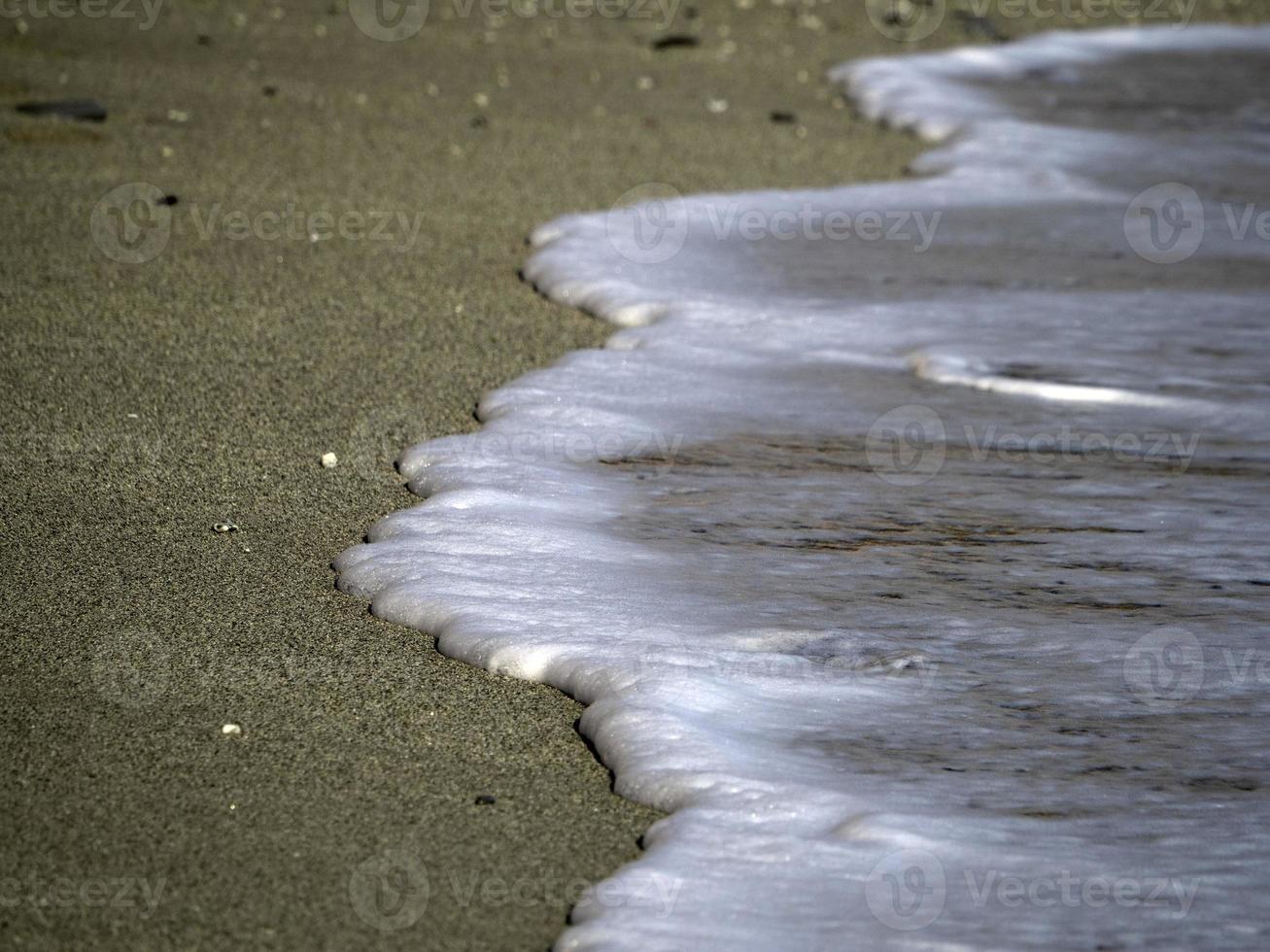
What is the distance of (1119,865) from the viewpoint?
6.84 ft

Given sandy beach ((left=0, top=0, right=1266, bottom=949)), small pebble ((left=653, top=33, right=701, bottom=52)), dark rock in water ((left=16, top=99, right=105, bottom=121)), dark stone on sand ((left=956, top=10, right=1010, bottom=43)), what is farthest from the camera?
dark stone on sand ((left=956, top=10, right=1010, bottom=43))

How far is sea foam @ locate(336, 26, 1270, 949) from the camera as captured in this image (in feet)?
6.79

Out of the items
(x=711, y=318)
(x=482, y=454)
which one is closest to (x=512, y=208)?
(x=711, y=318)

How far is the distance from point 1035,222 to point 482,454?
2.91 metres

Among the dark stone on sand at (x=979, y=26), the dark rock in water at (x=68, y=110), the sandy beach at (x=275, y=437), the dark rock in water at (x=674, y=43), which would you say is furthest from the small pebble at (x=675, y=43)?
the dark rock in water at (x=68, y=110)

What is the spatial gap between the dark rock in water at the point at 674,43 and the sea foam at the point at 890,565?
125 inches

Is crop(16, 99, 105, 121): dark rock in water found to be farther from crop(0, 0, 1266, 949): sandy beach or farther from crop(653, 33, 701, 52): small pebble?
crop(653, 33, 701, 52): small pebble

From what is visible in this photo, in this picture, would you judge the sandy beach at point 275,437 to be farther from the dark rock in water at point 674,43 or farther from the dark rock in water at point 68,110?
the dark rock in water at point 674,43

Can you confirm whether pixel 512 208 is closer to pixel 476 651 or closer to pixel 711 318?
pixel 711 318

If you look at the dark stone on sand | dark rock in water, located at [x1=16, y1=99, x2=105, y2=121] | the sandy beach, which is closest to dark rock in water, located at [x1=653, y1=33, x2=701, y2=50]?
the sandy beach

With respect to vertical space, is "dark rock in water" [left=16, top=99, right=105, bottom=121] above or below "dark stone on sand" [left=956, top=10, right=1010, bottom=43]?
below

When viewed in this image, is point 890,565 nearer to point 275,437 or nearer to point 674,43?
point 275,437

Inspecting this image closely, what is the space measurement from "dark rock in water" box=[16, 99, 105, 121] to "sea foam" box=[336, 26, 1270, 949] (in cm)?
208

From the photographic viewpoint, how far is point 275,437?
3367 mm
